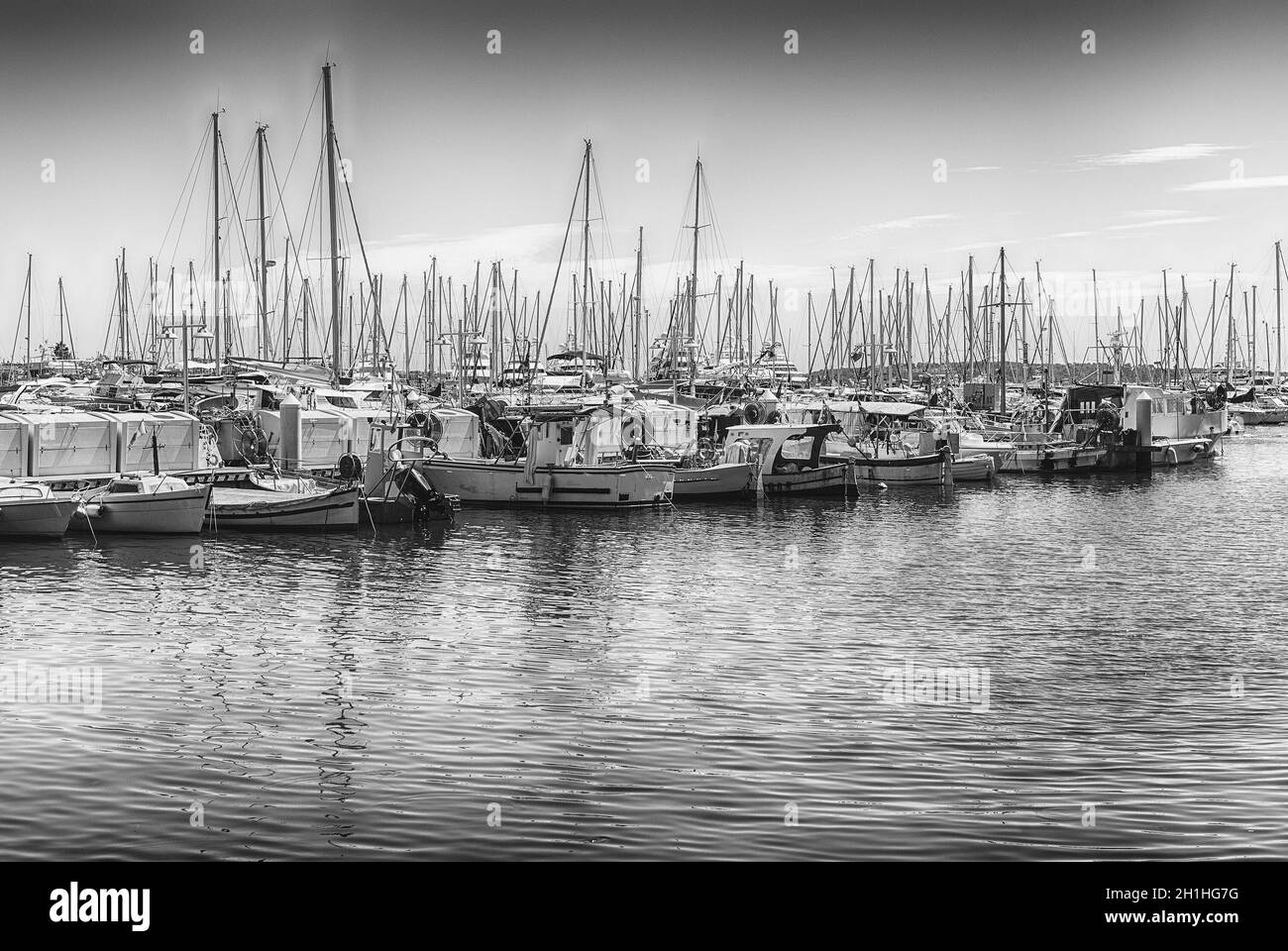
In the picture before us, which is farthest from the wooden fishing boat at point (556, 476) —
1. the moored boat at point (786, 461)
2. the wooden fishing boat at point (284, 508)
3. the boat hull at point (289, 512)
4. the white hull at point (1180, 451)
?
the white hull at point (1180, 451)

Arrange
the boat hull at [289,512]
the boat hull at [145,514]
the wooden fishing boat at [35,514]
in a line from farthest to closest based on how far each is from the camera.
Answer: the boat hull at [289,512] → the boat hull at [145,514] → the wooden fishing boat at [35,514]

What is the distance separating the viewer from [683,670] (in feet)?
68.0

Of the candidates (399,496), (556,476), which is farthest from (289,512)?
(556,476)

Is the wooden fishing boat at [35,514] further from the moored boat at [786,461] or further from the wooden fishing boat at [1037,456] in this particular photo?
the wooden fishing boat at [1037,456]

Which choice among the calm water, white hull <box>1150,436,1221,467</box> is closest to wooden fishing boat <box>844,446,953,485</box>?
white hull <box>1150,436,1221,467</box>

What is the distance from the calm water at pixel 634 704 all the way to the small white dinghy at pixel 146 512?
138cm

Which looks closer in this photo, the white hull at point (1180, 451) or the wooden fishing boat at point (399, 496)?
the wooden fishing boat at point (399, 496)

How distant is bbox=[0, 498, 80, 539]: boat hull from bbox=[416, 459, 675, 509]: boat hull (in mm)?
13931

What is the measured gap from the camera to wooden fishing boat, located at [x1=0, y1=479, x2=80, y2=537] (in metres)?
33.9

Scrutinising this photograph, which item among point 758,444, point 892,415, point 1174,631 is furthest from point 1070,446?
point 1174,631

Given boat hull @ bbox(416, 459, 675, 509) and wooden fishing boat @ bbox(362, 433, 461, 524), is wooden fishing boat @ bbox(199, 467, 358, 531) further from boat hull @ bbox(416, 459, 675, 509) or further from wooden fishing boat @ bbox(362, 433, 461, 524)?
boat hull @ bbox(416, 459, 675, 509)

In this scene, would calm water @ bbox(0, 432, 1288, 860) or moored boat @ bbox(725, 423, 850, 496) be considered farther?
moored boat @ bbox(725, 423, 850, 496)

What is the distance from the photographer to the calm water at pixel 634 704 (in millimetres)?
12906
